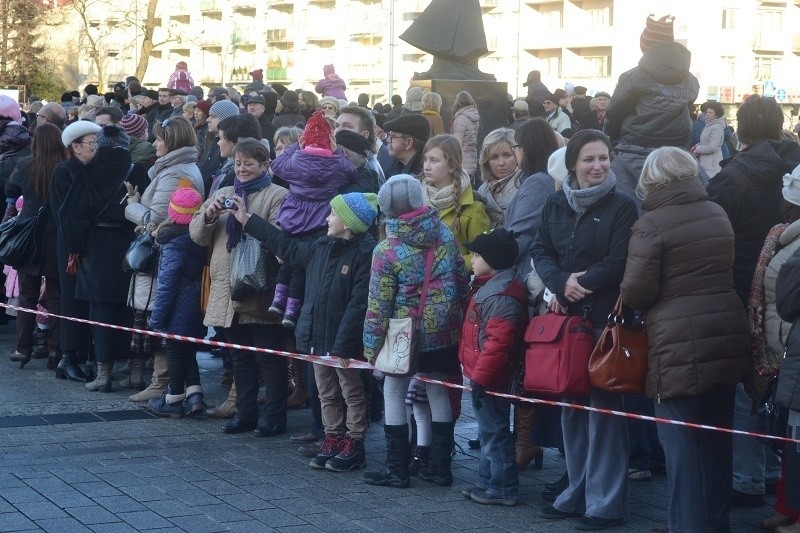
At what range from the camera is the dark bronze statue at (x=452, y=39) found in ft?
52.9

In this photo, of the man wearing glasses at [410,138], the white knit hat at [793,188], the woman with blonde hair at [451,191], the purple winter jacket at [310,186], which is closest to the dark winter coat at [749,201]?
the white knit hat at [793,188]

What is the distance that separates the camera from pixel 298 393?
32.0 ft

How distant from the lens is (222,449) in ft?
27.3

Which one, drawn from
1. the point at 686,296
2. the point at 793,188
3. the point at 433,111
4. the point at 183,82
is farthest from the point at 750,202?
the point at 183,82

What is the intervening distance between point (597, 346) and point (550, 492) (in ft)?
3.70

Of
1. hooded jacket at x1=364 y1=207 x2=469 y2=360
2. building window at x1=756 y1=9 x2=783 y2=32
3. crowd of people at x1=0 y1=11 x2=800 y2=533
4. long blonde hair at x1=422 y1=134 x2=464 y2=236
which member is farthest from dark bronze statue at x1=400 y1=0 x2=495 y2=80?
building window at x1=756 y1=9 x2=783 y2=32

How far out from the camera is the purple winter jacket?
8305 millimetres

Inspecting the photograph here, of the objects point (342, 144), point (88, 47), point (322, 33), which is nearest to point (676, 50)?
point (342, 144)

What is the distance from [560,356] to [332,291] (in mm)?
1727

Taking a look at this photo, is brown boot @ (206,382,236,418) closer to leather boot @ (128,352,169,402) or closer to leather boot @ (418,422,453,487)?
leather boot @ (128,352,169,402)

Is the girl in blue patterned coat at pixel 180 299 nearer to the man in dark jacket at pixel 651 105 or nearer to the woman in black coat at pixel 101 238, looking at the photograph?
the woman in black coat at pixel 101 238

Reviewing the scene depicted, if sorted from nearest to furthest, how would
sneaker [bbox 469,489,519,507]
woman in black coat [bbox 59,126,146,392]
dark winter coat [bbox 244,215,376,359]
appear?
1. sneaker [bbox 469,489,519,507]
2. dark winter coat [bbox 244,215,376,359]
3. woman in black coat [bbox 59,126,146,392]

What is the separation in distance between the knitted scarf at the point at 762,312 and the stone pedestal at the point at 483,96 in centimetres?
872

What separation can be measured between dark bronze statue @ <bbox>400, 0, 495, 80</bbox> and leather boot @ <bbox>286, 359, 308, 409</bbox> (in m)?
6.95
